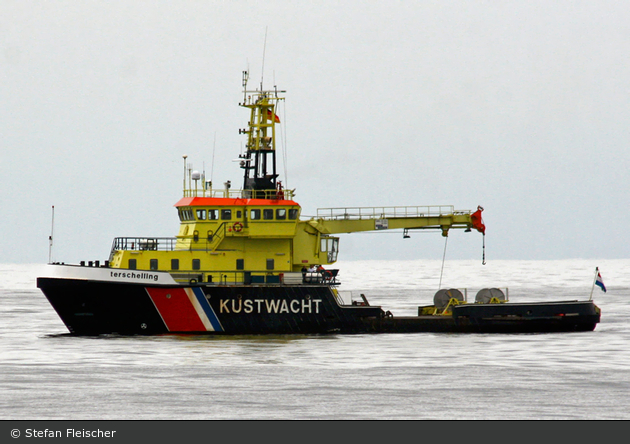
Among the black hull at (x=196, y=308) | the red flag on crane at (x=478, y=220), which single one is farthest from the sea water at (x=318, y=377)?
the red flag on crane at (x=478, y=220)

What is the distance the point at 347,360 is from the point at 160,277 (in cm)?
740

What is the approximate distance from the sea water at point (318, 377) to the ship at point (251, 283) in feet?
1.93

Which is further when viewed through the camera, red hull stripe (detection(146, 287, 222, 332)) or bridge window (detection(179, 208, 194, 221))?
bridge window (detection(179, 208, 194, 221))

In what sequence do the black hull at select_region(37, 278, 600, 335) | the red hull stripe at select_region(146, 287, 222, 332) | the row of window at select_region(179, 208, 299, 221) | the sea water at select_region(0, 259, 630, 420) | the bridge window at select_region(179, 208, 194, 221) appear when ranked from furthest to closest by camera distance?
the bridge window at select_region(179, 208, 194, 221) < the row of window at select_region(179, 208, 299, 221) < the red hull stripe at select_region(146, 287, 222, 332) < the black hull at select_region(37, 278, 600, 335) < the sea water at select_region(0, 259, 630, 420)

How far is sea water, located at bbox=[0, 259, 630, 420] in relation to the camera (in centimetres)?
2033

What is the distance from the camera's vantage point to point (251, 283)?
107 ft

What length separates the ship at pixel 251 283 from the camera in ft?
105

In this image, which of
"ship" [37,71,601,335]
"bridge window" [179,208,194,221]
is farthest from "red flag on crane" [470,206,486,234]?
"bridge window" [179,208,194,221]

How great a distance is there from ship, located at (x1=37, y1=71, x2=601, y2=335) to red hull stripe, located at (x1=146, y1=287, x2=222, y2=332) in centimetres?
3

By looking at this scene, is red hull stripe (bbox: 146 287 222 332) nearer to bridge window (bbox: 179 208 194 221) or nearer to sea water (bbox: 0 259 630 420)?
sea water (bbox: 0 259 630 420)

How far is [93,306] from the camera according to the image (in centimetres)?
3194

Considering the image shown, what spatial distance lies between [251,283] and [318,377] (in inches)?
343

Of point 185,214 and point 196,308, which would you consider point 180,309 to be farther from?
point 185,214

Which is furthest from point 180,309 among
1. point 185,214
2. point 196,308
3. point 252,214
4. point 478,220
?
point 478,220
